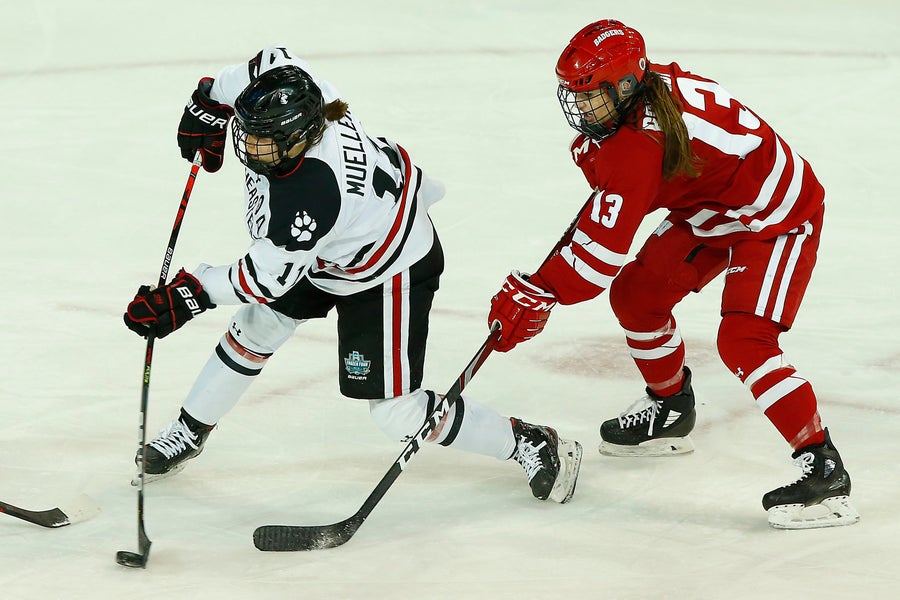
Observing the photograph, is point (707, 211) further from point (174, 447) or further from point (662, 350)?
point (174, 447)

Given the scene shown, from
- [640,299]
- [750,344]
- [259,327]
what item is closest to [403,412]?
[259,327]

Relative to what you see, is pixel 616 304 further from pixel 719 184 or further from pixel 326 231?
pixel 326 231

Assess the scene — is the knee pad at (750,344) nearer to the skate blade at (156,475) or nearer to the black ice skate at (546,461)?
the black ice skate at (546,461)

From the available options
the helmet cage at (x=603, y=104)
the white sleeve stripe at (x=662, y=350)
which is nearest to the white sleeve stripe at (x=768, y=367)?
the white sleeve stripe at (x=662, y=350)

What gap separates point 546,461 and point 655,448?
427 millimetres

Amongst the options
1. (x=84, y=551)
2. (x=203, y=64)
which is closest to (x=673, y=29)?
(x=203, y=64)

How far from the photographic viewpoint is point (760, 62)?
7109 mm

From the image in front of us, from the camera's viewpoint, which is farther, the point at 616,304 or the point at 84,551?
the point at 616,304

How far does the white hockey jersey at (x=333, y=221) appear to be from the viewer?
2430 mm

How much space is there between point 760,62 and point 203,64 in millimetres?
3339

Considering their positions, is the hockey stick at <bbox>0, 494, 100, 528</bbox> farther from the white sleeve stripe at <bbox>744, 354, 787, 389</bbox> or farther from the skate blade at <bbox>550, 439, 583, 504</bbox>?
the white sleeve stripe at <bbox>744, 354, 787, 389</bbox>

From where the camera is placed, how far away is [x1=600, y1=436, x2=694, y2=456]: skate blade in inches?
124

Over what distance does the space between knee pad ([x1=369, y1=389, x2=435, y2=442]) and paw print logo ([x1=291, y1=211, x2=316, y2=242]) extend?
508mm

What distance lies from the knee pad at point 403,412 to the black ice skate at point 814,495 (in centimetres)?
82
